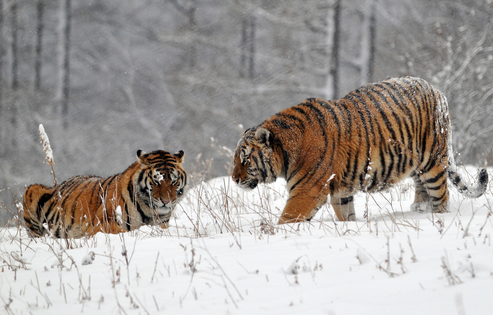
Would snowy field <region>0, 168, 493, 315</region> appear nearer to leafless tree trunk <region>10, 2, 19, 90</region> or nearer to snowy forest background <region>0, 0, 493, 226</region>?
snowy forest background <region>0, 0, 493, 226</region>

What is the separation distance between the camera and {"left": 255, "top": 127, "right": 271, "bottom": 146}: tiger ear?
3.83 meters

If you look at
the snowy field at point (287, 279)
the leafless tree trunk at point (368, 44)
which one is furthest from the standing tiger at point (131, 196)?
the leafless tree trunk at point (368, 44)

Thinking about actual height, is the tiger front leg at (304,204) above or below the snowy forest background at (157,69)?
below

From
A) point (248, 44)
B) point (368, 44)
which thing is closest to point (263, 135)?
point (368, 44)

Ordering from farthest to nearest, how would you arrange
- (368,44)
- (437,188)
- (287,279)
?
(368,44) → (437,188) → (287,279)

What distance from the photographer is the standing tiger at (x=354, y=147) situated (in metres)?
3.72

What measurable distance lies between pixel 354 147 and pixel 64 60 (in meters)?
15.7

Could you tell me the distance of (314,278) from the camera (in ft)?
6.59

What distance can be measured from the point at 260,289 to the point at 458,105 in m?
11.0

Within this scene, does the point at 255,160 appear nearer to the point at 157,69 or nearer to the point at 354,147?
the point at 354,147

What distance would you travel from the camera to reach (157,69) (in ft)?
56.4

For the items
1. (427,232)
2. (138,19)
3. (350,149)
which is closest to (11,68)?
(138,19)

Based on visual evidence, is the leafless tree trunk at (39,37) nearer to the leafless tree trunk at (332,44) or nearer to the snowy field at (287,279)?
the leafless tree trunk at (332,44)

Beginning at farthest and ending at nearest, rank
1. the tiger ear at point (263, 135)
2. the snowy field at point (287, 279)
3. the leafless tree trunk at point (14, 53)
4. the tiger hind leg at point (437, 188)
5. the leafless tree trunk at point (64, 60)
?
1. the leafless tree trunk at point (64, 60)
2. the leafless tree trunk at point (14, 53)
3. the tiger hind leg at point (437, 188)
4. the tiger ear at point (263, 135)
5. the snowy field at point (287, 279)
